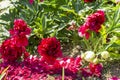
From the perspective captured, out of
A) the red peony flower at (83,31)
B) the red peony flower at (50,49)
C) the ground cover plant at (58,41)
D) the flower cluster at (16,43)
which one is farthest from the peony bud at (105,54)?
the flower cluster at (16,43)

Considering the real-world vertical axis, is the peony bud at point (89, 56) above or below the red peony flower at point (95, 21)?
below

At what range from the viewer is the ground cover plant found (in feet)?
10.7

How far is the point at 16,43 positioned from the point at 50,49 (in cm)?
31

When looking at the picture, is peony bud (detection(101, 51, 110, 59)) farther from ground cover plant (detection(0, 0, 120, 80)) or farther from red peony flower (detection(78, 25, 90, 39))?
red peony flower (detection(78, 25, 90, 39))

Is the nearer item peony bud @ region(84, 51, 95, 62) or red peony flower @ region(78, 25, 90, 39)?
peony bud @ region(84, 51, 95, 62)

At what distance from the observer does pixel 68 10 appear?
3707 millimetres

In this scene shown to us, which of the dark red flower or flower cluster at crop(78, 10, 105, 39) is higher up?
flower cluster at crop(78, 10, 105, 39)

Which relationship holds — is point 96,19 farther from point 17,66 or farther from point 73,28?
point 17,66

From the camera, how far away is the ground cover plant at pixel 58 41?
327cm

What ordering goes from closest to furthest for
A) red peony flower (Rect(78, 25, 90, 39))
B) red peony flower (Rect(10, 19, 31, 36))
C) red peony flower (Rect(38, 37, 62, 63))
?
red peony flower (Rect(38, 37, 62, 63))
red peony flower (Rect(10, 19, 31, 36))
red peony flower (Rect(78, 25, 90, 39))

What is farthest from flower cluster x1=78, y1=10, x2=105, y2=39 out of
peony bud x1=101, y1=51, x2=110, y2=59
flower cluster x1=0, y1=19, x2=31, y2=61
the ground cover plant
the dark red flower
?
flower cluster x1=0, y1=19, x2=31, y2=61

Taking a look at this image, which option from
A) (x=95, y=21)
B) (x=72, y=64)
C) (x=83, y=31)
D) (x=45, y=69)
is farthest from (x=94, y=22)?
(x=45, y=69)

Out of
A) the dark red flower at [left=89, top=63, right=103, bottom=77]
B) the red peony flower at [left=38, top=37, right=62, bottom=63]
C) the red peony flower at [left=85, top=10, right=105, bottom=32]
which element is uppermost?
the red peony flower at [left=85, top=10, right=105, bottom=32]

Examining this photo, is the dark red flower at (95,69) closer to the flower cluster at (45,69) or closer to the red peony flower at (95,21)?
the flower cluster at (45,69)
